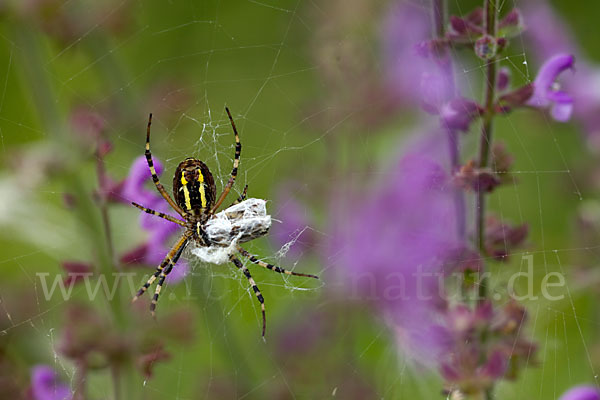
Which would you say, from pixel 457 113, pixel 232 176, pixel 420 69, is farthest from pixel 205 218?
pixel 457 113

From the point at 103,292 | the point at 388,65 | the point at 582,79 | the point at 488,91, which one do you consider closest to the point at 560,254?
the point at 582,79

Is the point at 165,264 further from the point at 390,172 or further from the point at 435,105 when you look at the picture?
the point at 435,105

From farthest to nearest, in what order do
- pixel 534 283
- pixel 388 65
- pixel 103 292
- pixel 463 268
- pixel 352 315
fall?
pixel 388 65 < pixel 534 283 < pixel 352 315 < pixel 103 292 < pixel 463 268

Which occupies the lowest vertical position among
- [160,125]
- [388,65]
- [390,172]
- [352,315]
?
[352,315]

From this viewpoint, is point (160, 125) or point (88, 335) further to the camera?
point (160, 125)

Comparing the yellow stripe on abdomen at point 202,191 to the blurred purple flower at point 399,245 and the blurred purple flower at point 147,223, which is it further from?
the blurred purple flower at point 399,245

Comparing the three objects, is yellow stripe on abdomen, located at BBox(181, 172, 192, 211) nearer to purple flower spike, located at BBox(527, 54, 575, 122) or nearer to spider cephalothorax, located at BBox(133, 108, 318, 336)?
spider cephalothorax, located at BBox(133, 108, 318, 336)

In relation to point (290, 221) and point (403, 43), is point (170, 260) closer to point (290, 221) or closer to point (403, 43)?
point (290, 221)

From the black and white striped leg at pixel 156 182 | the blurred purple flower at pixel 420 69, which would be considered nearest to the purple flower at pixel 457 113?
the blurred purple flower at pixel 420 69
